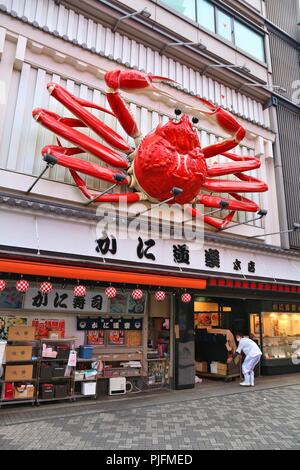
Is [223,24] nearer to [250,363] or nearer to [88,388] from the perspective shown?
[250,363]

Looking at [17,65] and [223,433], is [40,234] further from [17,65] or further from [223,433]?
[223,433]

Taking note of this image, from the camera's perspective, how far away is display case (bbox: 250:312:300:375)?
1342 centimetres

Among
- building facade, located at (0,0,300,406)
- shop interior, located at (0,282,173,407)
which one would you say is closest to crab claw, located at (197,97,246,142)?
building facade, located at (0,0,300,406)

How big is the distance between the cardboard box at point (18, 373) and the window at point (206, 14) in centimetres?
1336

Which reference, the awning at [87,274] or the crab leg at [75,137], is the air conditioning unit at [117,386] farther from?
the crab leg at [75,137]

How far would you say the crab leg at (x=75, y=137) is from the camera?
779cm

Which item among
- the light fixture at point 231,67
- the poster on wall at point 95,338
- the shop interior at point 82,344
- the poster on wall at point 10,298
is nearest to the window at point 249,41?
the light fixture at point 231,67

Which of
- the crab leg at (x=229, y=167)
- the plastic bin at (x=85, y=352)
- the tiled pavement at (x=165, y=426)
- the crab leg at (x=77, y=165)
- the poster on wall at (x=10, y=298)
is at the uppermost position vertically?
the crab leg at (x=229, y=167)

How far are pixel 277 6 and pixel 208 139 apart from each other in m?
10.3

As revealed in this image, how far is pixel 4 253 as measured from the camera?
694 centimetres

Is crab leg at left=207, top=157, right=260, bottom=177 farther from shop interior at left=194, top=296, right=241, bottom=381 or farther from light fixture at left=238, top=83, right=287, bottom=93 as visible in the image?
shop interior at left=194, top=296, right=241, bottom=381

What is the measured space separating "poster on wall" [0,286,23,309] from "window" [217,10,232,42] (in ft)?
41.2

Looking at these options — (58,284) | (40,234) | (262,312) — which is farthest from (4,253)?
(262,312)

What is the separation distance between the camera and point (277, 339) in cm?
1395
